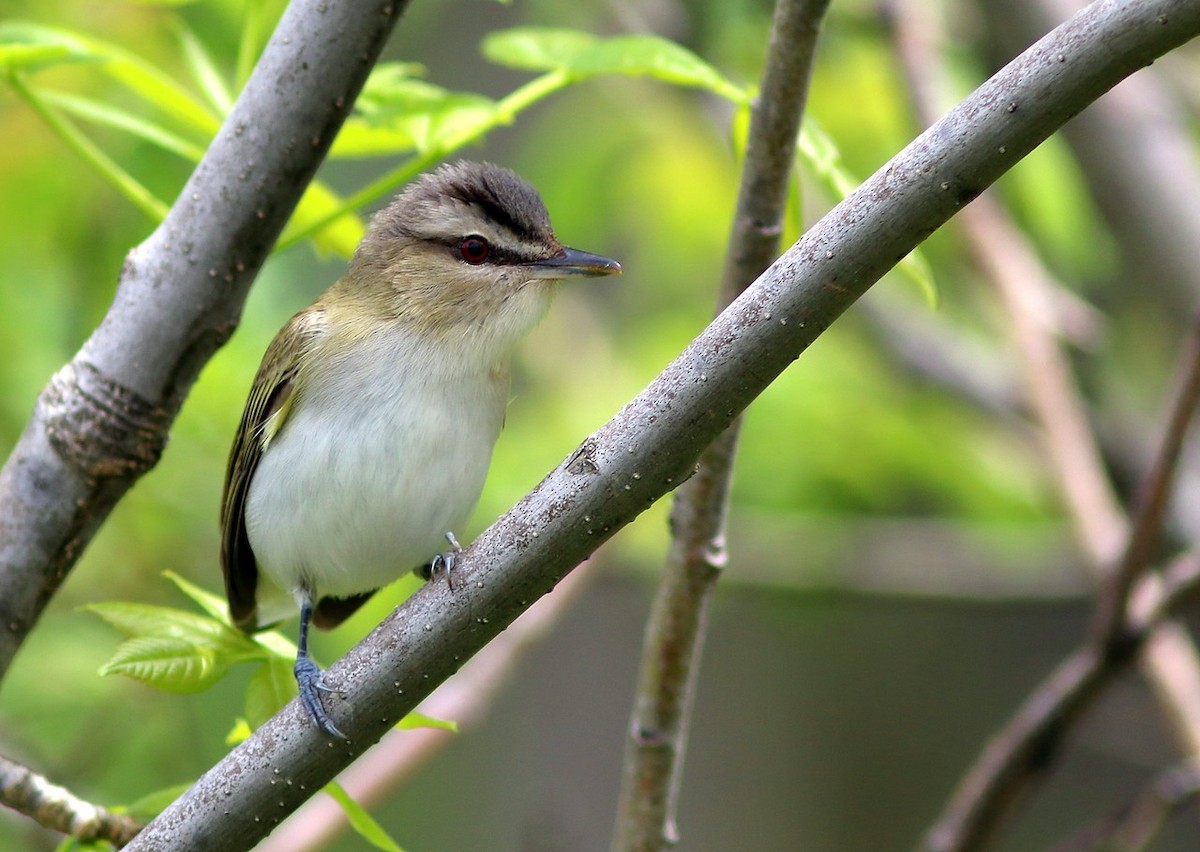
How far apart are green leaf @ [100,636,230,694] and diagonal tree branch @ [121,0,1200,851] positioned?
18cm

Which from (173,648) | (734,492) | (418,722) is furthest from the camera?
(734,492)

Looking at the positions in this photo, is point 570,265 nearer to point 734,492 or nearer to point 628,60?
point 628,60

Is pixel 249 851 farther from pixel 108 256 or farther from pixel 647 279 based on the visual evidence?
pixel 647 279

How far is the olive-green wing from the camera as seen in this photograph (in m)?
3.35

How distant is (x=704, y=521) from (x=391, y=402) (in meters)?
0.99

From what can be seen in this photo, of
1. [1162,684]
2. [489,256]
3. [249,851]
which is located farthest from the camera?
[1162,684]

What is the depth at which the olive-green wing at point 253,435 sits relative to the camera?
132 inches

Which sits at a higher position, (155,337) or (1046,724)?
(1046,724)

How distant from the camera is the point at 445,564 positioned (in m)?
2.29

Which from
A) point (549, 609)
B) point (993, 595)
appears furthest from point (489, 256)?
point (993, 595)

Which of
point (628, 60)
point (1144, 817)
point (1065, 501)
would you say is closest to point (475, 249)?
point (628, 60)

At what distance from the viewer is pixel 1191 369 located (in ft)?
9.83

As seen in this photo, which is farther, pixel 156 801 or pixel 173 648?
pixel 156 801

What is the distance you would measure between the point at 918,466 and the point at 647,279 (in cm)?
176
